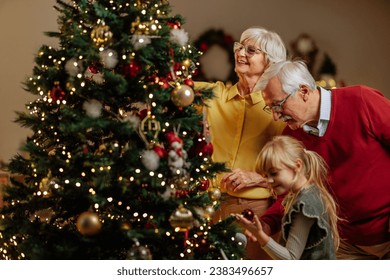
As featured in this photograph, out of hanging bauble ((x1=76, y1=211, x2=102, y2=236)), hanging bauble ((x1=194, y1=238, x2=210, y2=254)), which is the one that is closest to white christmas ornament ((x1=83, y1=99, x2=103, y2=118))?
hanging bauble ((x1=76, y1=211, x2=102, y2=236))

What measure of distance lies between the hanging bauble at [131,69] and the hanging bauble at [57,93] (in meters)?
0.23

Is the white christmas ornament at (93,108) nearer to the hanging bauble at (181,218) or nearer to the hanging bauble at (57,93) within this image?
the hanging bauble at (57,93)

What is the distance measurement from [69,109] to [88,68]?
0.20m

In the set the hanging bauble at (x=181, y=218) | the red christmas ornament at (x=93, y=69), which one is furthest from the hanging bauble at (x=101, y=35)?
the hanging bauble at (x=181, y=218)

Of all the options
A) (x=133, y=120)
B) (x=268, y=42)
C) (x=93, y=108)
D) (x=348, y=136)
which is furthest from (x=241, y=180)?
(x=93, y=108)

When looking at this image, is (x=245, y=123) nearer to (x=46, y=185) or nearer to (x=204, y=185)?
(x=204, y=185)

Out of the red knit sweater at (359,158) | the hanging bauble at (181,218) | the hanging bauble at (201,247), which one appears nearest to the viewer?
the hanging bauble at (181,218)

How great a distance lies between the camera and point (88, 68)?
192 cm

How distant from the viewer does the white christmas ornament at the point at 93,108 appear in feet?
5.88

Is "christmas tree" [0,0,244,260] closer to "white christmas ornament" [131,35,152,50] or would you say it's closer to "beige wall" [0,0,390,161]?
"white christmas ornament" [131,35,152,50]

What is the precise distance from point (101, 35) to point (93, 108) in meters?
0.25

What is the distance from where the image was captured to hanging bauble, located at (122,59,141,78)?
1826 mm
